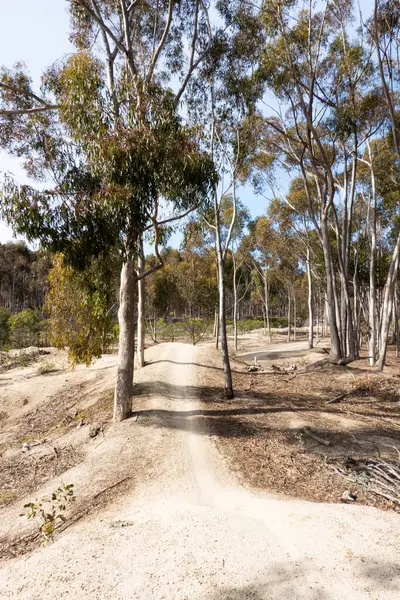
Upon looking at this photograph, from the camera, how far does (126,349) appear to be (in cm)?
1003

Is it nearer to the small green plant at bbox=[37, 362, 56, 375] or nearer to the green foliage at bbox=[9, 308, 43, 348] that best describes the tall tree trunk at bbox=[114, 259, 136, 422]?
the small green plant at bbox=[37, 362, 56, 375]

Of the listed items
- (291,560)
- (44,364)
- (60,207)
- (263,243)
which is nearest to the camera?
(291,560)

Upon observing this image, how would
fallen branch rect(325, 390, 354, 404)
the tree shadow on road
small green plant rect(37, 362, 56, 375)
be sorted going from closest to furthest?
the tree shadow on road → fallen branch rect(325, 390, 354, 404) → small green plant rect(37, 362, 56, 375)

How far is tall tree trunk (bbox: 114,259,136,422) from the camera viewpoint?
10.0 m

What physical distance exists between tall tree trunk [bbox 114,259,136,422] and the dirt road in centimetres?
369

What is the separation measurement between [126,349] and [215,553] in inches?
249

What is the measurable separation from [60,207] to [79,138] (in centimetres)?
182

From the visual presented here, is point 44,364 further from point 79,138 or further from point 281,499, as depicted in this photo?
point 281,499

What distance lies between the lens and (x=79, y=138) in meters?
8.91

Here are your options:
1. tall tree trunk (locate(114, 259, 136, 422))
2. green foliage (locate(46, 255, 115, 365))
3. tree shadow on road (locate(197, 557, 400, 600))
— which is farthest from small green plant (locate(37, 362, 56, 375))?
tree shadow on road (locate(197, 557, 400, 600))

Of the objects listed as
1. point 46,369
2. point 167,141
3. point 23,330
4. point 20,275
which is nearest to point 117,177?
point 167,141

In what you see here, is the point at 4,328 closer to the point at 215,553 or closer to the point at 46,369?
the point at 46,369

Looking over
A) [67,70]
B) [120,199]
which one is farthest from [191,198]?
[67,70]

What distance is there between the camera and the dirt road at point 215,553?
148 inches
